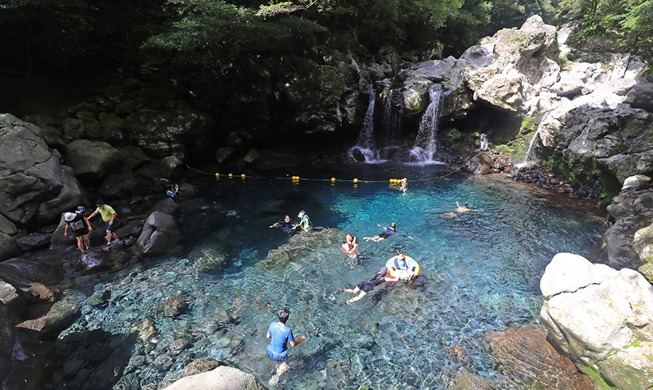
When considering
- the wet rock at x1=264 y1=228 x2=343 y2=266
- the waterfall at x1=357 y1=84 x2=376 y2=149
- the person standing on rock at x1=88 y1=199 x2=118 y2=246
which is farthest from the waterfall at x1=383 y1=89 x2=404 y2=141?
the person standing on rock at x1=88 y1=199 x2=118 y2=246

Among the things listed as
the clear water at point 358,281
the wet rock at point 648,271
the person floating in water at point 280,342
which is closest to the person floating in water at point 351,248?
the clear water at point 358,281

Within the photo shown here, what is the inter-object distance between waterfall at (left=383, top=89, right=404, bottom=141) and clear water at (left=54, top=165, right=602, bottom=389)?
1034 centimetres

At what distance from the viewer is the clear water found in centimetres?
866

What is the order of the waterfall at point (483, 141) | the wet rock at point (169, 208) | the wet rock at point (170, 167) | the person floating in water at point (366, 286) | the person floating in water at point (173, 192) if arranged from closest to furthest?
1. the person floating in water at point (366, 286)
2. the wet rock at point (169, 208)
3. the person floating in water at point (173, 192)
4. the wet rock at point (170, 167)
5. the waterfall at point (483, 141)

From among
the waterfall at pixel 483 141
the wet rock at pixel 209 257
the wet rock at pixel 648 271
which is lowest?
the wet rock at pixel 209 257

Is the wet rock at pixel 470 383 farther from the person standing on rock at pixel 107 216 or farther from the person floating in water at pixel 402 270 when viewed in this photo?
the person standing on rock at pixel 107 216

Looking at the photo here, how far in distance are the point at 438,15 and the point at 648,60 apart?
17170mm

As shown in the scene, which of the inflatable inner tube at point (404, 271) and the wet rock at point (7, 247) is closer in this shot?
the inflatable inner tube at point (404, 271)

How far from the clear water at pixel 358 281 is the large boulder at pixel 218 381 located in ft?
9.20

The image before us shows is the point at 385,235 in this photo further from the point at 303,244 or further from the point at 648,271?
the point at 648,271

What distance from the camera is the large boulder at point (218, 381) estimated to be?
521 centimetres

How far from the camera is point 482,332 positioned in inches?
378

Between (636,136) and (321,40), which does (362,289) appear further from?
(321,40)

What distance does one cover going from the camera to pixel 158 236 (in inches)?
568
